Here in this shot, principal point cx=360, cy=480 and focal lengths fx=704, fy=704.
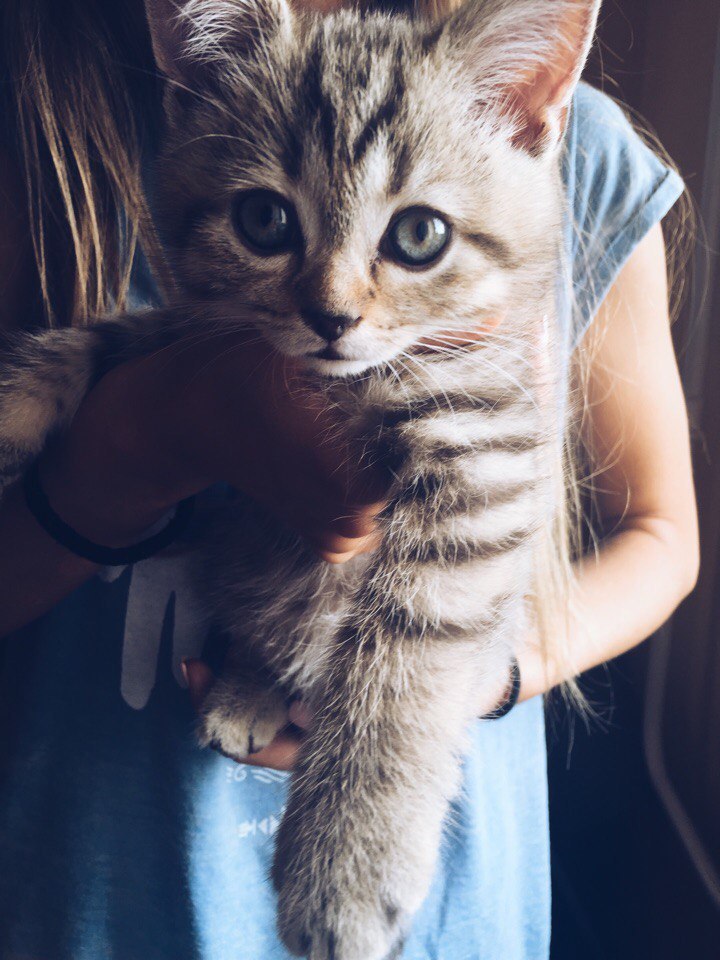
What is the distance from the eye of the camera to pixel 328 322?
0.48m

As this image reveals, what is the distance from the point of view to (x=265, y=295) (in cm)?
51

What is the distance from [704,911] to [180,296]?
1.05m

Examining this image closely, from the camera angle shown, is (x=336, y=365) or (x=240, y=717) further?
(x=240, y=717)

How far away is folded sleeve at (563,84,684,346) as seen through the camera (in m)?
0.77

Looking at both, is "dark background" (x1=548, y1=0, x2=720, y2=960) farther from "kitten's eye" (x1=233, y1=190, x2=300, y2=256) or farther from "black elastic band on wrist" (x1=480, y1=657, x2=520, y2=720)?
"kitten's eye" (x1=233, y1=190, x2=300, y2=256)

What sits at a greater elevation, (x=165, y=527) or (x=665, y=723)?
(x=165, y=527)

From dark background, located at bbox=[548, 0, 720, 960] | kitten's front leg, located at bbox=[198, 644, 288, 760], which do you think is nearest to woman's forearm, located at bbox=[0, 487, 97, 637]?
kitten's front leg, located at bbox=[198, 644, 288, 760]

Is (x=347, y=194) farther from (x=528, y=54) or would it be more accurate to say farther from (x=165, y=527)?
(x=165, y=527)

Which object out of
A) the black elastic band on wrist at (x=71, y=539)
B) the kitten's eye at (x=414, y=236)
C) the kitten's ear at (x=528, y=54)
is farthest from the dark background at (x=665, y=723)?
the black elastic band on wrist at (x=71, y=539)

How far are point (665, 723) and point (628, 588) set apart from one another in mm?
408

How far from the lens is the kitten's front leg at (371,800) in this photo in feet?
1.60

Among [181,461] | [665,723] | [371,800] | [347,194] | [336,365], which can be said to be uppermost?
[347,194]

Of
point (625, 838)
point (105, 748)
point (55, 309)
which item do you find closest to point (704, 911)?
point (625, 838)

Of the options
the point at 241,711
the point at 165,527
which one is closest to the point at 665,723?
the point at 241,711
